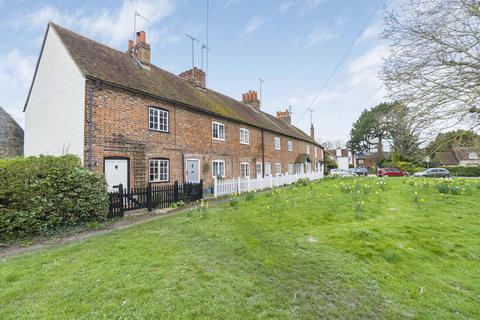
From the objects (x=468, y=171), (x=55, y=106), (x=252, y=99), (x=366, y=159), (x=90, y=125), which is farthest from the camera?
(x=366, y=159)

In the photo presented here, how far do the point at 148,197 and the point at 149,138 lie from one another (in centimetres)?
356

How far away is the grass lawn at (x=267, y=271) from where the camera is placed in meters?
3.11

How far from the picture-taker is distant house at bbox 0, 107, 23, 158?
1739 centimetres

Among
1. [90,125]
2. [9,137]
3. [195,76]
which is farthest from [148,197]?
[9,137]

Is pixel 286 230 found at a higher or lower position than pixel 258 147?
lower

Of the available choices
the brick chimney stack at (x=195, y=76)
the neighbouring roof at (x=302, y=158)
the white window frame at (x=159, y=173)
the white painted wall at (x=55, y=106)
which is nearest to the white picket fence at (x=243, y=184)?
the white window frame at (x=159, y=173)

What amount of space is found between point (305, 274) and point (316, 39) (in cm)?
1108

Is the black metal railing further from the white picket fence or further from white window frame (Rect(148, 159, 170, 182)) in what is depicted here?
the white picket fence

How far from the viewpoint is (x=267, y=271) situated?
13.3 ft

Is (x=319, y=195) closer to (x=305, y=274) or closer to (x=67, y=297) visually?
(x=305, y=274)

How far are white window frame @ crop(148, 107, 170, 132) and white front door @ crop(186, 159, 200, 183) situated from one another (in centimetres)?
268

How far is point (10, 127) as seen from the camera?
19109 millimetres

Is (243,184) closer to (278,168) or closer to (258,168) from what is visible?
(258,168)

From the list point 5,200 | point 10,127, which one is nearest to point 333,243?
point 5,200
